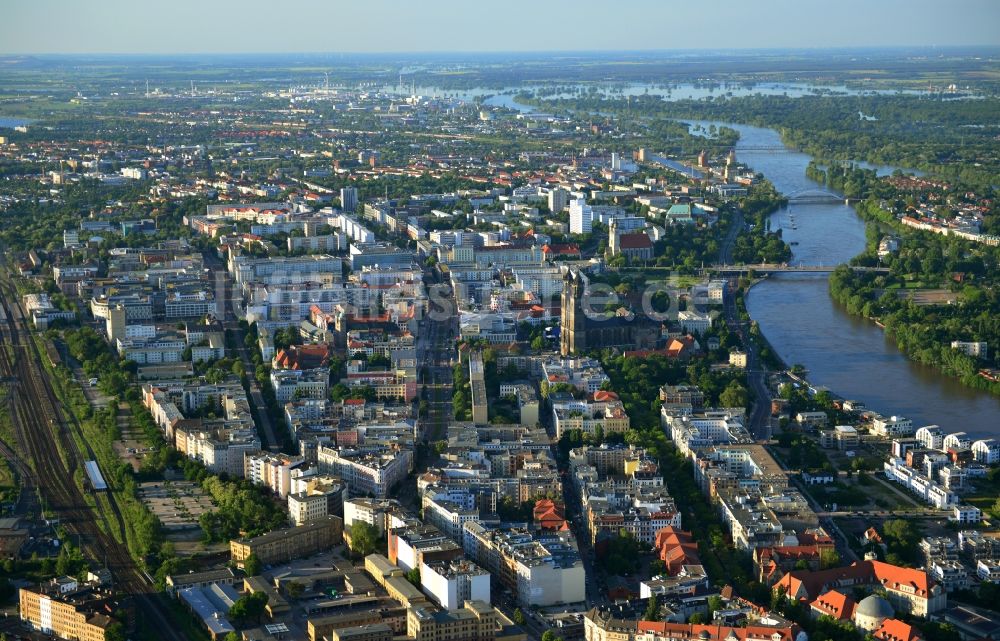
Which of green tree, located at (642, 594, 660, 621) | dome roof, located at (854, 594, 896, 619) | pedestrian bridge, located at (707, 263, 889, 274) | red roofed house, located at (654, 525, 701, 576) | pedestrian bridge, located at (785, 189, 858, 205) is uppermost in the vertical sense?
dome roof, located at (854, 594, 896, 619)

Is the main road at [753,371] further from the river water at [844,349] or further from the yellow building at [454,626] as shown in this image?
the yellow building at [454,626]

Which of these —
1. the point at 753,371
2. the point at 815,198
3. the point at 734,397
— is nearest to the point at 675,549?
the point at 734,397

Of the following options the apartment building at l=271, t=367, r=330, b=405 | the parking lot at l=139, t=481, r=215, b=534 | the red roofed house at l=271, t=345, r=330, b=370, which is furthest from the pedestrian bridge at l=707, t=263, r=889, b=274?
the parking lot at l=139, t=481, r=215, b=534

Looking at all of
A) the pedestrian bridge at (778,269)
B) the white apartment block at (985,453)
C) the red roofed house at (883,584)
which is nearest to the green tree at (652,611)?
the red roofed house at (883,584)

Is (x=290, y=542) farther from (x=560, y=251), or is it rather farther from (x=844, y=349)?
(x=560, y=251)

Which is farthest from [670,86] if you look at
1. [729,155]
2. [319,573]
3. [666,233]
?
[319,573]

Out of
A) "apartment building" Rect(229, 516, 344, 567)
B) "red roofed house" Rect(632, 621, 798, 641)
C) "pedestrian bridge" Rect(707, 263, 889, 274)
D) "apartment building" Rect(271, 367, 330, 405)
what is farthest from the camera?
"pedestrian bridge" Rect(707, 263, 889, 274)

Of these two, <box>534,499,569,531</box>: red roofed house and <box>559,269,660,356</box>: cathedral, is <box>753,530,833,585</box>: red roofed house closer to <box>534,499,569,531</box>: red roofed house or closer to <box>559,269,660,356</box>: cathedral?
<box>534,499,569,531</box>: red roofed house
